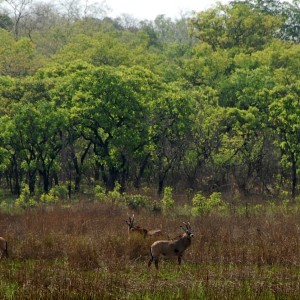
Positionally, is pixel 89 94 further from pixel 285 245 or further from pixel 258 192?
pixel 285 245

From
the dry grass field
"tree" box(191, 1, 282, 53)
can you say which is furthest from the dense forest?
"tree" box(191, 1, 282, 53)

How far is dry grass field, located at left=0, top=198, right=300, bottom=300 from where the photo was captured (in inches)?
389

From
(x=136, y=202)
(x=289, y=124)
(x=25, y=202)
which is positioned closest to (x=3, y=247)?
(x=136, y=202)

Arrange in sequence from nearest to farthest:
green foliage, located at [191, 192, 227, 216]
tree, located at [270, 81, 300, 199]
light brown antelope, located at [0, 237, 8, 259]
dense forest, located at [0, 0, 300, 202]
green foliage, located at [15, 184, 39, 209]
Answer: light brown antelope, located at [0, 237, 8, 259] → green foliage, located at [191, 192, 227, 216] → green foliage, located at [15, 184, 39, 209] → tree, located at [270, 81, 300, 199] → dense forest, located at [0, 0, 300, 202]

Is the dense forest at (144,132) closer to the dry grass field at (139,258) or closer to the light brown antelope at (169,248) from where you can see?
the dry grass field at (139,258)

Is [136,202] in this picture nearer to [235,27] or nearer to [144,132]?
[144,132]

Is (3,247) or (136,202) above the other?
(136,202)

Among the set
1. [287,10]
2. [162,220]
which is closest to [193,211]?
[162,220]

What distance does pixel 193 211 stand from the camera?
21625 mm

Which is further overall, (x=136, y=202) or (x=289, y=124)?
(x=289, y=124)

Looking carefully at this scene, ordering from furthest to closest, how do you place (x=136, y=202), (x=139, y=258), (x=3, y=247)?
(x=136, y=202)
(x=3, y=247)
(x=139, y=258)

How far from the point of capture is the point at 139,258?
13.8 meters

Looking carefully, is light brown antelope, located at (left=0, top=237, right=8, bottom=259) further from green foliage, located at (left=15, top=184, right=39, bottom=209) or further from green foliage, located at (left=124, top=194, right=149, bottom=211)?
green foliage, located at (left=15, top=184, right=39, bottom=209)

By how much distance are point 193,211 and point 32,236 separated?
798 cm
